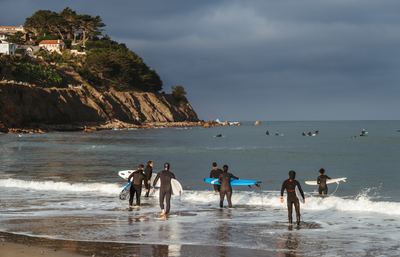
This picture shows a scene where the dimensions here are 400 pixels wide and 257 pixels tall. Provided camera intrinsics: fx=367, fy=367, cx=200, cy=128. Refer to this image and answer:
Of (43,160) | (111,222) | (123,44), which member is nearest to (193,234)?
(111,222)

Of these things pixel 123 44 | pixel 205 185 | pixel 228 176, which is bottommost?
pixel 205 185

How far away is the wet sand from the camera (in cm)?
848

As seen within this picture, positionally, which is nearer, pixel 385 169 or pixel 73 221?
pixel 73 221

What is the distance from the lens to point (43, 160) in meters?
35.0

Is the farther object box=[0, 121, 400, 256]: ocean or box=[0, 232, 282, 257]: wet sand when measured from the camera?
box=[0, 121, 400, 256]: ocean

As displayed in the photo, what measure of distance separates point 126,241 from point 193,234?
1.99 metres

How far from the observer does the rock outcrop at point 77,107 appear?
77.4 m

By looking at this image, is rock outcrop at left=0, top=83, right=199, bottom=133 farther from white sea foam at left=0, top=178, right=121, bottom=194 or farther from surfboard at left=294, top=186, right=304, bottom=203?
surfboard at left=294, top=186, right=304, bottom=203

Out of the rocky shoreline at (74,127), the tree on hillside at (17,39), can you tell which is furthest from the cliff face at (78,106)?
the tree on hillside at (17,39)

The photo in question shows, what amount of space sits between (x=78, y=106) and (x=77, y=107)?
757 mm

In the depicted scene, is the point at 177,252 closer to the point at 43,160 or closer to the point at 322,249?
the point at 322,249

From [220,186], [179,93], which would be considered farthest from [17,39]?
[220,186]

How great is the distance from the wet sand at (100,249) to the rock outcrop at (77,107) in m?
72.5

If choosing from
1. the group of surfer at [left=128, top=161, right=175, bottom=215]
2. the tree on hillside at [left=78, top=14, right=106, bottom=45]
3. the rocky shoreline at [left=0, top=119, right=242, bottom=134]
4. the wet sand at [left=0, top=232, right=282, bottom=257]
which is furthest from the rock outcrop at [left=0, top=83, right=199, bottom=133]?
the wet sand at [left=0, top=232, right=282, bottom=257]
